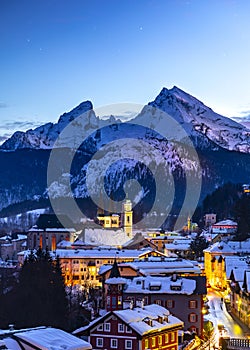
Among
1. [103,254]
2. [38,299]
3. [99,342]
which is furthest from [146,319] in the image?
[103,254]

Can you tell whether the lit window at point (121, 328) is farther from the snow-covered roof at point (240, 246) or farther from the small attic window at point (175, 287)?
the snow-covered roof at point (240, 246)

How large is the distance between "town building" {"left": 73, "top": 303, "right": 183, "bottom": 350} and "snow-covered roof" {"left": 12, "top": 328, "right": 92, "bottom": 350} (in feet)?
26.0

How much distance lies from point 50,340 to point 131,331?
9.73m

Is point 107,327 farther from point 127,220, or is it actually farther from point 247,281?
point 127,220

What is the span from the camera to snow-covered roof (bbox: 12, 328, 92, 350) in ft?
101

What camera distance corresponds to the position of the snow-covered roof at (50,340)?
30.8m

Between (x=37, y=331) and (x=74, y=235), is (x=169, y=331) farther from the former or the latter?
(x=74, y=235)

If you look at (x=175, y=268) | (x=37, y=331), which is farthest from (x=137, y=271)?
(x=37, y=331)

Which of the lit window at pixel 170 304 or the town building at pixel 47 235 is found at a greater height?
the town building at pixel 47 235

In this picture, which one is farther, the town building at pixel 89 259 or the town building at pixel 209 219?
the town building at pixel 209 219

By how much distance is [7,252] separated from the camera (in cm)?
12875

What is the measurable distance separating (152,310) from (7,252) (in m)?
87.6

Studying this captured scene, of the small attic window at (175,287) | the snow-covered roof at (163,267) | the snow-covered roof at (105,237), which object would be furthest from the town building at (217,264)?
the snow-covered roof at (105,237)

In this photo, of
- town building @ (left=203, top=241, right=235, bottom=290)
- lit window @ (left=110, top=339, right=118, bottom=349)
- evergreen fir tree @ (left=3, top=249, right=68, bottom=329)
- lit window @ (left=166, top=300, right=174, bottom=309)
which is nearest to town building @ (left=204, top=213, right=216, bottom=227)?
town building @ (left=203, top=241, right=235, bottom=290)
